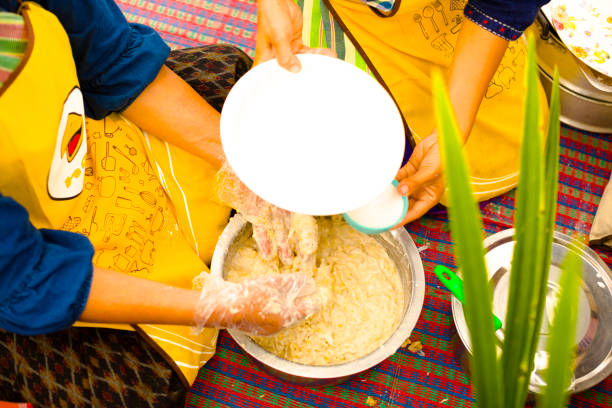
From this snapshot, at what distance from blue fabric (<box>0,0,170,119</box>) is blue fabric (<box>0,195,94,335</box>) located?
39 centimetres

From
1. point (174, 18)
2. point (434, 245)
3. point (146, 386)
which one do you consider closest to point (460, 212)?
point (146, 386)

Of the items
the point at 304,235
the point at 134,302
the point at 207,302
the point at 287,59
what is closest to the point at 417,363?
the point at 304,235

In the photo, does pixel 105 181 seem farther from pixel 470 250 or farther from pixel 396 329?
pixel 470 250

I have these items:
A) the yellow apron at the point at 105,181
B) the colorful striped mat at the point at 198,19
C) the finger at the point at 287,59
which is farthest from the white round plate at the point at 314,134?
the colorful striped mat at the point at 198,19

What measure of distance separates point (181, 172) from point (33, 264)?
1.62 ft

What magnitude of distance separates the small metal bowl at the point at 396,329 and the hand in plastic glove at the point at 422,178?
77 mm

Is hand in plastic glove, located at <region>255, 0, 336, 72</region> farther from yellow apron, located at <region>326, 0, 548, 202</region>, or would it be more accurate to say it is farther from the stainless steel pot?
the stainless steel pot

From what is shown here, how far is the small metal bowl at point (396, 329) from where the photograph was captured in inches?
40.0

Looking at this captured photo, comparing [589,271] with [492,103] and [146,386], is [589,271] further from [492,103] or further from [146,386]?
[146,386]

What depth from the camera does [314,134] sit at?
969mm

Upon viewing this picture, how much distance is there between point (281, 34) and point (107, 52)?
1.33 feet

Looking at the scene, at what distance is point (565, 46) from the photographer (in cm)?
150

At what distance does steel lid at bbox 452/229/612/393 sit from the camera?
46.7 inches

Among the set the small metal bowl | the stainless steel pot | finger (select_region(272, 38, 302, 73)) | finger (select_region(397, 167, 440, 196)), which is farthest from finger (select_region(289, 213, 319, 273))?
the stainless steel pot
